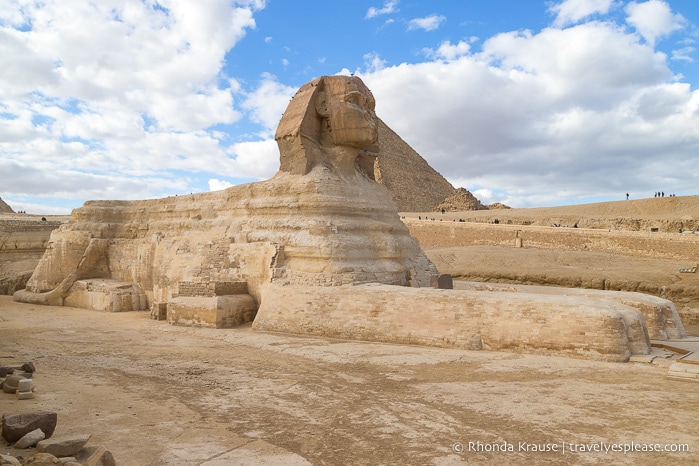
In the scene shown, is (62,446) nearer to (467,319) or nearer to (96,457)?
(96,457)

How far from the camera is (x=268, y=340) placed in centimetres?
747

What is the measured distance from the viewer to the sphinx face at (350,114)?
30.6ft

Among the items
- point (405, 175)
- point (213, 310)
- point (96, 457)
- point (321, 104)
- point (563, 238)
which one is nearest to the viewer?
point (96, 457)

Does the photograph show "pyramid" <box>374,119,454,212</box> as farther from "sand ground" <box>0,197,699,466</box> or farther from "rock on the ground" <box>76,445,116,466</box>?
"rock on the ground" <box>76,445,116,466</box>

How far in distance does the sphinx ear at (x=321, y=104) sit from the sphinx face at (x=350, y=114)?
6cm

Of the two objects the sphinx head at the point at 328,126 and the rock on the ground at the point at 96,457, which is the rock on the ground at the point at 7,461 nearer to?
the rock on the ground at the point at 96,457

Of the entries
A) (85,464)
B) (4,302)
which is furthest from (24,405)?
(4,302)

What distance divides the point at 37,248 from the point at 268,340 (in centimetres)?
1414

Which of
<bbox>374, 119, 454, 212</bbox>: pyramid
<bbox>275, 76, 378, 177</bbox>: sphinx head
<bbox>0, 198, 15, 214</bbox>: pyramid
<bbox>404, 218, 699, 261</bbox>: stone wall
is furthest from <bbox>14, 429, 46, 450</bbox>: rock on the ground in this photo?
<bbox>0, 198, 15, 214</bbox>: pyramid

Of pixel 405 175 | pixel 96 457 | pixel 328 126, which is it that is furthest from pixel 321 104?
pixel 405 175

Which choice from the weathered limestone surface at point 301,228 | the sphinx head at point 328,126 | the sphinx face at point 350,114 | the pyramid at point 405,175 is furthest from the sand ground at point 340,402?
the pyramid at point 405,175

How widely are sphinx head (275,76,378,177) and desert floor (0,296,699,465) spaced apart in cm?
378

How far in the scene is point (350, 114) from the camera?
9.29 m

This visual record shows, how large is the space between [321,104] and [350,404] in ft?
21.3
